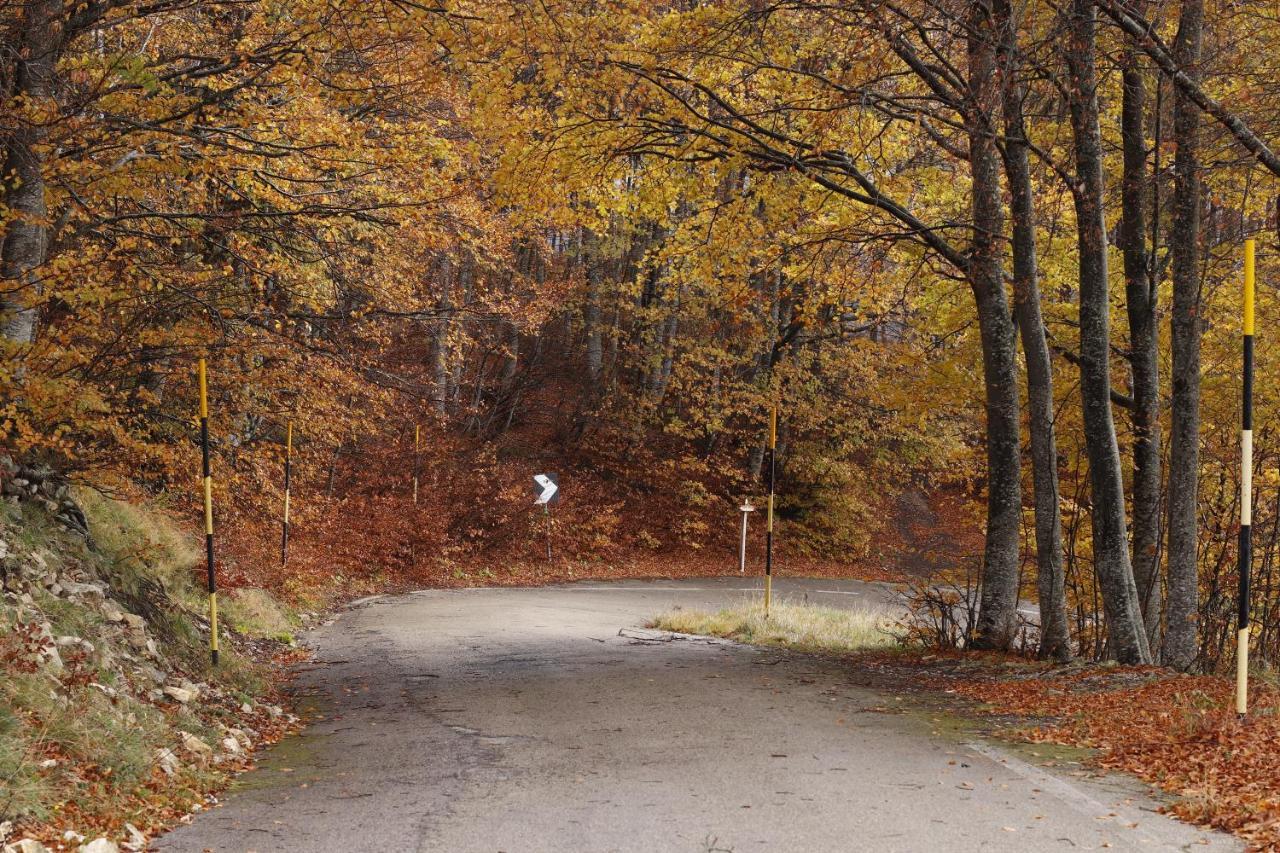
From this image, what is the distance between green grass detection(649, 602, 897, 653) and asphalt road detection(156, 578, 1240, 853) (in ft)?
9.59

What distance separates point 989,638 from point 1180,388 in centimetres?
368

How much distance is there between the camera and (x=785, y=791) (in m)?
6.54

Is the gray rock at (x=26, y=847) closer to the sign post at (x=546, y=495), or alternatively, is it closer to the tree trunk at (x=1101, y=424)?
the tree trunk at (x=1101, y=424)

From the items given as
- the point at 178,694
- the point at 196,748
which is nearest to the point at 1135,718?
the point at 196,748

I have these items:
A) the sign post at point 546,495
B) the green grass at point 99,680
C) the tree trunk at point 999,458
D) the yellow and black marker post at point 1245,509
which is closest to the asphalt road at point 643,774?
the green grass at point 99,680

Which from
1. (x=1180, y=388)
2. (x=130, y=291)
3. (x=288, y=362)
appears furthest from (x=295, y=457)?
(x=1180, y=388)

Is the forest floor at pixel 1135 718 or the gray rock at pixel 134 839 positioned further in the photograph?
the forest floor at pixel 1135 718

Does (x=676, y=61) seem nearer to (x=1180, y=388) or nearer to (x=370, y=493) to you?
(x=1180, y=388)

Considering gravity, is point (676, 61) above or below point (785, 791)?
above

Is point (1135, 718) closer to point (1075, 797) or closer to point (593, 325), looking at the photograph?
point (1075, 797)

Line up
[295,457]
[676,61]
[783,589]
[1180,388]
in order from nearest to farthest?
[676,61] → [1180,388] → [295,457] → [783,589]

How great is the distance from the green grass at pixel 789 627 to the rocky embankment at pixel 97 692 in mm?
7001

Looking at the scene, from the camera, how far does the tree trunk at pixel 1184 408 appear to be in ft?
41.8

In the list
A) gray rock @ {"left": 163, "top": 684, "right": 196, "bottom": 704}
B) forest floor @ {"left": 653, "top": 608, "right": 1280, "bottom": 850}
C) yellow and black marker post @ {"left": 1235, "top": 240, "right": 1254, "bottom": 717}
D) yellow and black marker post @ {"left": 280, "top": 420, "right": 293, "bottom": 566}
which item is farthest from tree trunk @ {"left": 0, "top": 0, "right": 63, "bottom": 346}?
→ yellow and black marker post @ {"left": 1235, "top": 240, "right": 1254, "bottom": 717}
